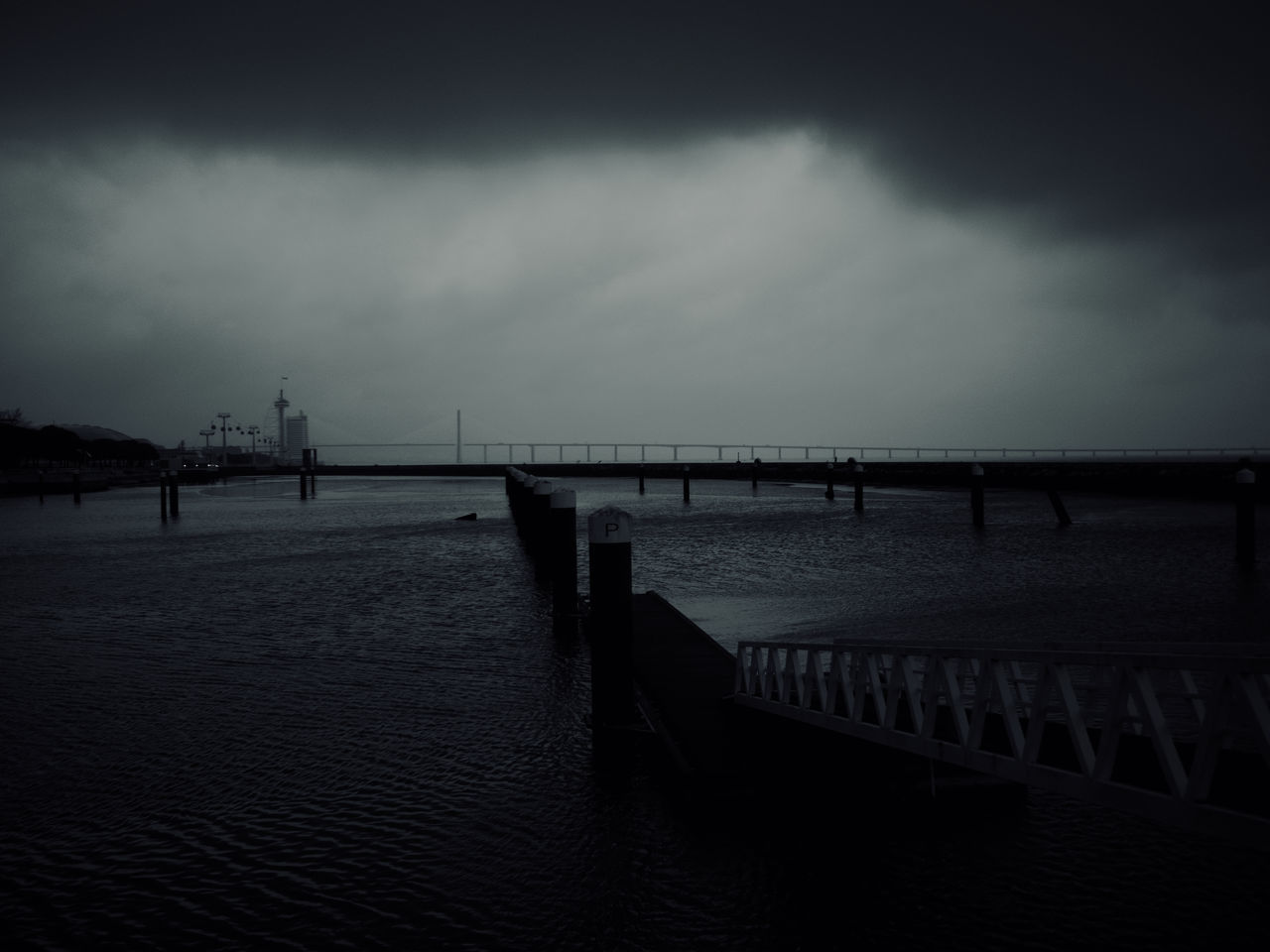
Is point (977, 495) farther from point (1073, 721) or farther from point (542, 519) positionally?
point (1073, 721)

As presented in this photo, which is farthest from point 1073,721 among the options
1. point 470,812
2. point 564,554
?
point 564,554

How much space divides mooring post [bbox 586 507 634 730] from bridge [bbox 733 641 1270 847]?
1194 millimetres

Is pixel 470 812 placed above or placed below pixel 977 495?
below

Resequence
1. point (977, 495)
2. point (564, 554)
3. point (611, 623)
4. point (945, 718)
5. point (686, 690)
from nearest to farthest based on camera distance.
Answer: point (945, 718) → point (611, 623) → point (686, 690) → point (564, 554) → point (977, 495)

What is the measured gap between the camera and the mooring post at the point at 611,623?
903 cm

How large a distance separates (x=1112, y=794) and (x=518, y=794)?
4.57m

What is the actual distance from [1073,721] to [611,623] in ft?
15.3

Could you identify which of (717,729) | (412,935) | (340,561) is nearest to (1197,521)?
(340,561)

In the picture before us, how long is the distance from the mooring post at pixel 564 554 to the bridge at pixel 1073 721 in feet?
21.7

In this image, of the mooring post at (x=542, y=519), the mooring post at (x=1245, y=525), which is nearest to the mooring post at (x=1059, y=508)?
the mooring post at (x=1245, y=525)

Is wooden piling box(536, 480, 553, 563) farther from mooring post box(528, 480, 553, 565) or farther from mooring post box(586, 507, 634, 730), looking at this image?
mooring post box(586, 507, 634, 730)

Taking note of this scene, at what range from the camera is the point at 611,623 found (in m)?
9.06

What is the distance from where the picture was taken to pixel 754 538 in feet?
A: 98.9

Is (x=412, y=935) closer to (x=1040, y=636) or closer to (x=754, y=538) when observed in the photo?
(x=1040, y=636)
